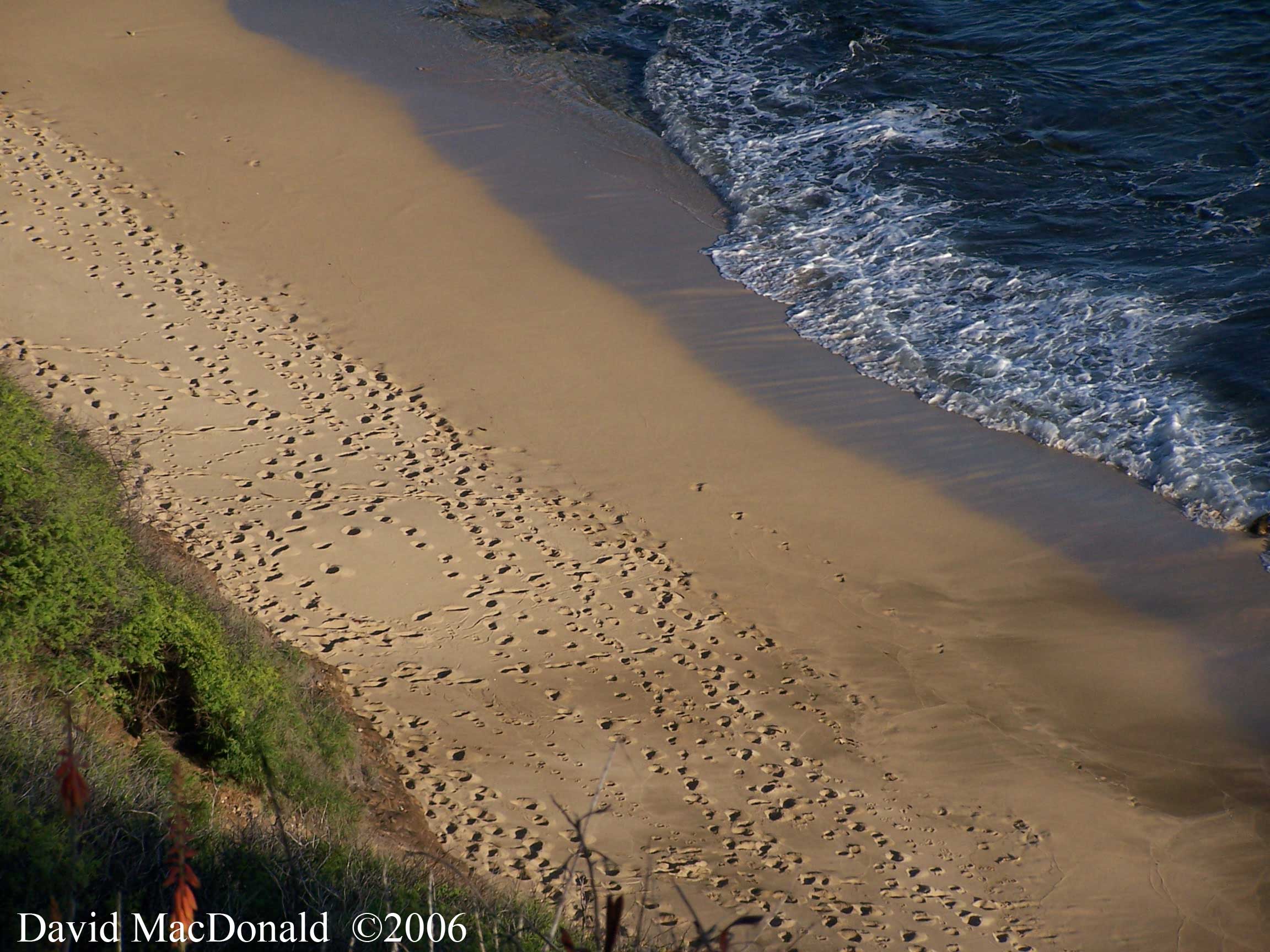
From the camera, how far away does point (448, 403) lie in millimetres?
10562

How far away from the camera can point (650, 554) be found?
9000mm

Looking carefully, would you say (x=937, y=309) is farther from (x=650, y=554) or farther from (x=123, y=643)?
(x=123, y=643)

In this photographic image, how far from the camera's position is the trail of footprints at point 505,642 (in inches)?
256

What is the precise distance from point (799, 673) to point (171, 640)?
4.48 meters

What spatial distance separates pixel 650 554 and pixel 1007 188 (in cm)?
936

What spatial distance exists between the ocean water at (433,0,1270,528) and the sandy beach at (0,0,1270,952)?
0.81m

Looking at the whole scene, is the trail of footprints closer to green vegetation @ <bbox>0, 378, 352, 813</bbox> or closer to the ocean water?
green vegetation @ <bbox>0, 378, 352, 813</bbox>

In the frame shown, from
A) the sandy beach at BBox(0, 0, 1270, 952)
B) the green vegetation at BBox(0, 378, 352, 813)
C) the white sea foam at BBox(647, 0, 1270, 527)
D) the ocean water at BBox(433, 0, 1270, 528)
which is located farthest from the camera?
the ocean water at BBox(433, 0, 1270, 528)

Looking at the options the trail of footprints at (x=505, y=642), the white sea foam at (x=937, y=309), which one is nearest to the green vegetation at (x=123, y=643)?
the trail of footprints at (x=505, y=642)

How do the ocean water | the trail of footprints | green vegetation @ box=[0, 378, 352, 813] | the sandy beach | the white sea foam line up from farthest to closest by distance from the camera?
the ocean water
the white sea foam
the sandy beach
the trail of footprints
green vegetation @ box=[0, 378, 352, 813]

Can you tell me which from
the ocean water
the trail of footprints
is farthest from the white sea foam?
→ the trail of footprints

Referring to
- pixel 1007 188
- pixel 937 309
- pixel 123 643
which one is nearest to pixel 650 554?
pixel 123 643

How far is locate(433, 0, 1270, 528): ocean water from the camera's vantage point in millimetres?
11172

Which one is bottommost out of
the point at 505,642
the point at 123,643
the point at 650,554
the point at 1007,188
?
the point at 505,642
